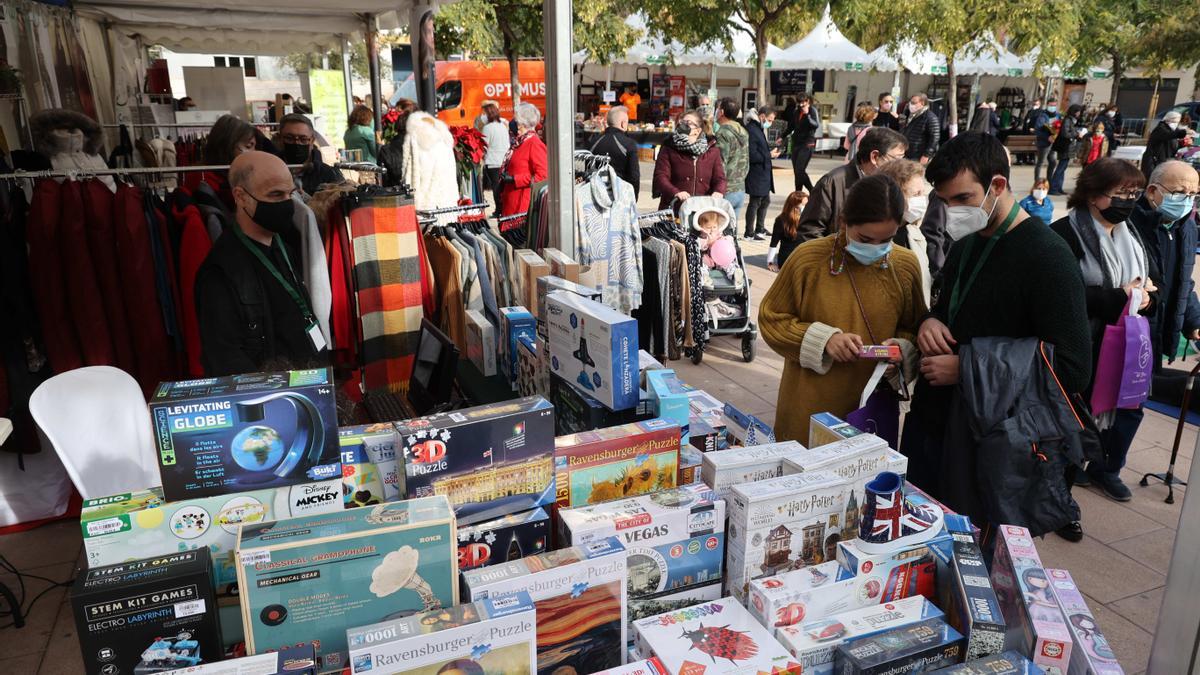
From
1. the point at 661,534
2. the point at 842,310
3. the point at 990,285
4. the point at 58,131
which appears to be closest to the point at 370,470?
the point at 661,534

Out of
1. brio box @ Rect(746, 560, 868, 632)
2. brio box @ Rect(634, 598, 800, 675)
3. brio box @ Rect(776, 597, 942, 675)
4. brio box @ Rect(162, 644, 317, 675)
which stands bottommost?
→ brio box @ Rect(776, 597, 942, 675)

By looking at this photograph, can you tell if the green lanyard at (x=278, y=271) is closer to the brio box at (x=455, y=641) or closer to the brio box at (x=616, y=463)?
the brio box at (x=616, y=463)

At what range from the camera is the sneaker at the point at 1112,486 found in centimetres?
441

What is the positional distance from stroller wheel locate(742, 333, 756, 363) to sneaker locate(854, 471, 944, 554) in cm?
454

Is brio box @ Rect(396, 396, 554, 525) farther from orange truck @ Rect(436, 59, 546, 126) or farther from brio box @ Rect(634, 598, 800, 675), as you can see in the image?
orange truck @ Rect(436, 59, 546, 126)

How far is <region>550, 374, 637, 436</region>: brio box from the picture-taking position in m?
2.43

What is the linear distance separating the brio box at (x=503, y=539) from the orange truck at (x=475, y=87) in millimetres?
17218

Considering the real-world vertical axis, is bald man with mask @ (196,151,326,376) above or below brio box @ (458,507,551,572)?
above

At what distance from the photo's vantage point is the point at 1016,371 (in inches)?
94.5

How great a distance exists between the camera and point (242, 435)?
1728 millimetres

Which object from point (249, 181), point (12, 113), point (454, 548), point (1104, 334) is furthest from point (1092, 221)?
point (12, 113)

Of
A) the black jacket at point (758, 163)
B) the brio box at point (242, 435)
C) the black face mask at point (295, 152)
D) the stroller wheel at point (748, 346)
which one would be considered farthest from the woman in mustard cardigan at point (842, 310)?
the black jacket at point (758, 163)

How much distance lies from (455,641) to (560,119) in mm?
2634

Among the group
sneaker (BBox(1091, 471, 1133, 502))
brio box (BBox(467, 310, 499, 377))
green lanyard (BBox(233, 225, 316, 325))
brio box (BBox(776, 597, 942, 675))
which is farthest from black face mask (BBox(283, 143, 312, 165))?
sneaker (BBox(1091, 471, 1133, 502))
